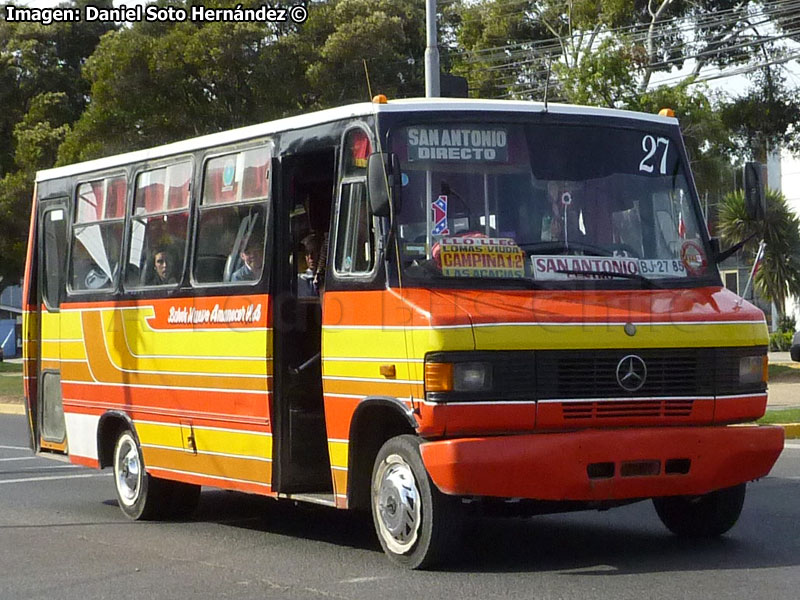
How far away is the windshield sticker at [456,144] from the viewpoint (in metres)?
8.76

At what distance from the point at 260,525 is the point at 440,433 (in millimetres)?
3325

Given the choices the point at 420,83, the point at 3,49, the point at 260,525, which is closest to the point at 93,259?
the point at 260,525

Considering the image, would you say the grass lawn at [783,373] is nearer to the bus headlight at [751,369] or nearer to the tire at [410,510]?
the bus headlight at [751,369]

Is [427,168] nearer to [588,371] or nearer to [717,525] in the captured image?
[588,371]

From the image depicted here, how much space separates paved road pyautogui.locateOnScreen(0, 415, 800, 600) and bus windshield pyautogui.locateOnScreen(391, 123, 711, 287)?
166 cm

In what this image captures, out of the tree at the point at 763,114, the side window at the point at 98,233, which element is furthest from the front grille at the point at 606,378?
the tree at the point at 763,114

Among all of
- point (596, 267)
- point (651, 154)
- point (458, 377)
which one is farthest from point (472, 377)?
point (651, 154)

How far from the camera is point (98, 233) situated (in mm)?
12367

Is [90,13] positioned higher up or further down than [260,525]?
higher up

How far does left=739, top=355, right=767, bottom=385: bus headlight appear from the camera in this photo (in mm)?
8633

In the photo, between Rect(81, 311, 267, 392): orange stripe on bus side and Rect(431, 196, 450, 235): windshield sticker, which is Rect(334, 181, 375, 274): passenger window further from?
Rect(81, 311, 267, 392): orange stripe on bus side

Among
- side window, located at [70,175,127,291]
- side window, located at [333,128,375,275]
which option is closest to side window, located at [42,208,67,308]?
side window, located at [70,175,127,291]

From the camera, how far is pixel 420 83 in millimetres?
30266

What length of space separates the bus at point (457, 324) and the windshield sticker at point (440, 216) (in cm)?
1
